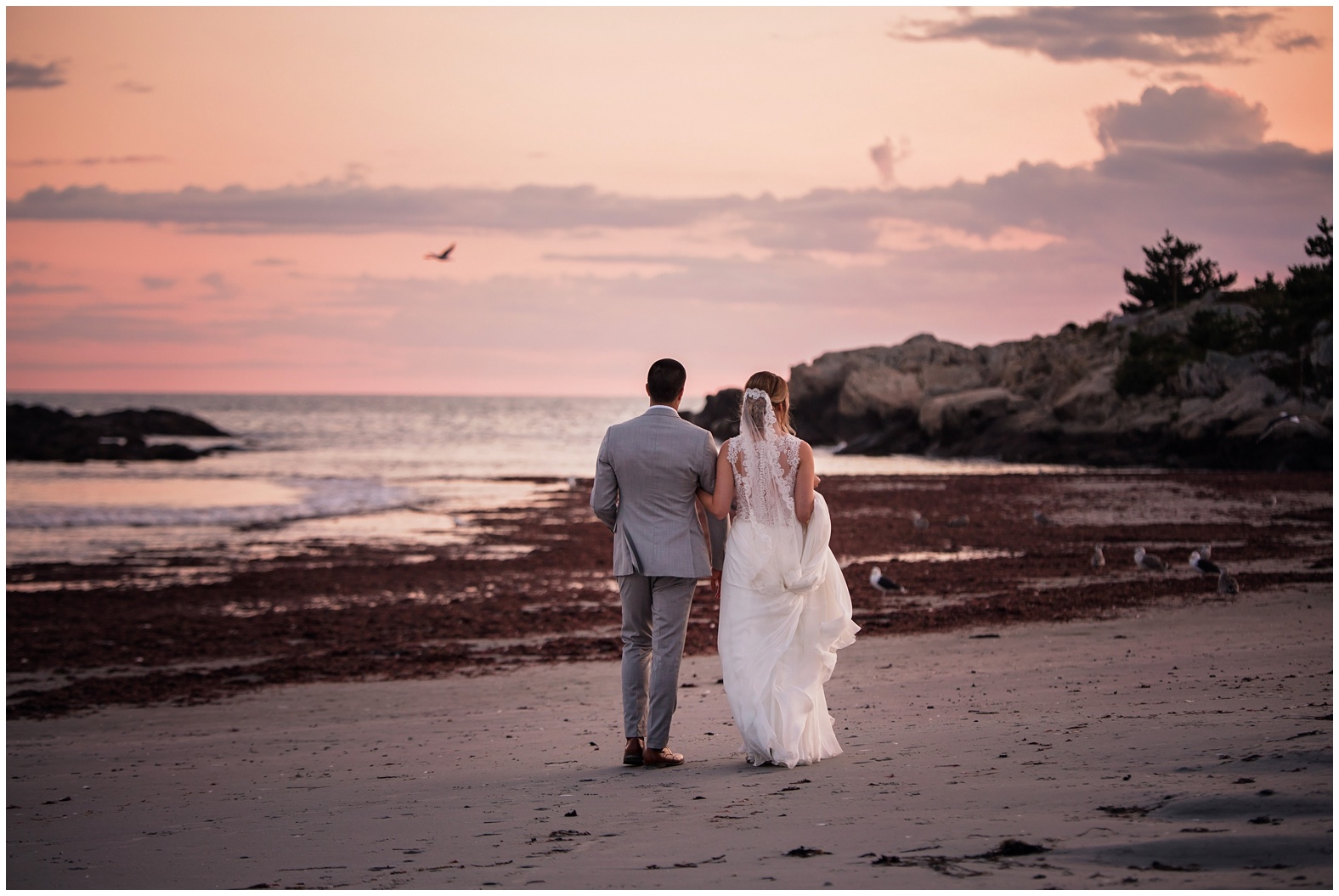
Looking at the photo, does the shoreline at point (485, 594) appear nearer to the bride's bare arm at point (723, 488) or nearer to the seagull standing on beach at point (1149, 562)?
the seagull standing on beach at point (1149, 562)

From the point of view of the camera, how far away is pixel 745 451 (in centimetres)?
612

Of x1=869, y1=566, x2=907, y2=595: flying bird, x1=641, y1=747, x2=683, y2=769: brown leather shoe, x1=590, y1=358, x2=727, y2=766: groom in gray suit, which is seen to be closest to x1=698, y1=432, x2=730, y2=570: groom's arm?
x1=590, y1=358, x2=727, y2=766: groom in gray suit

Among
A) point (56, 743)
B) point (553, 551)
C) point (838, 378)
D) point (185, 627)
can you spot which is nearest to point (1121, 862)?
point (56, 743)

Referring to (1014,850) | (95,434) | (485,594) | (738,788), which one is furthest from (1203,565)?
(95,434)

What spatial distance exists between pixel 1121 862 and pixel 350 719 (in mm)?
6739

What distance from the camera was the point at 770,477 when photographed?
6.11m

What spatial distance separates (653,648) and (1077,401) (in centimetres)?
5294

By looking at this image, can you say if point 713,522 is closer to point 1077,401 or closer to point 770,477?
point 770,477

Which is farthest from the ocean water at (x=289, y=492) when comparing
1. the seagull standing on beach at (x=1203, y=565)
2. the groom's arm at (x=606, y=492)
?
the groom's arm at (x=606, y=492)

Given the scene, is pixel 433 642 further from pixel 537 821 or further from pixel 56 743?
pixel 537 821

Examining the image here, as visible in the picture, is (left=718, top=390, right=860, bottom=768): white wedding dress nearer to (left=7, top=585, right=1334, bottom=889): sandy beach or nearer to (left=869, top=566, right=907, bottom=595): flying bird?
(left=7, top=585, right=1334, bottom=889): sandy beach

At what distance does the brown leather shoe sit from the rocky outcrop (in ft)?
107

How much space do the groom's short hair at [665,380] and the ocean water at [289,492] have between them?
704 inches

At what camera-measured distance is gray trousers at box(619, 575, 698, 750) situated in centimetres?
621
